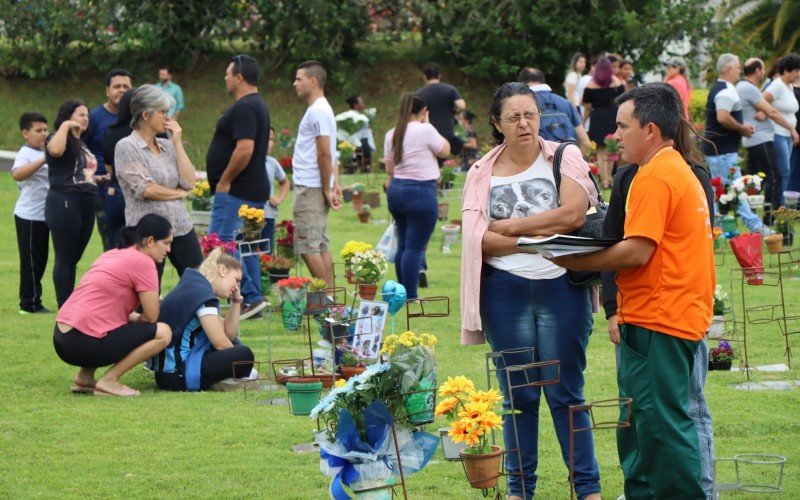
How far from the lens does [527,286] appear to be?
507cm

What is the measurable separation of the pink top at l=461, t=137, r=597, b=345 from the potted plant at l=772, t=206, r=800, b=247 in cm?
751

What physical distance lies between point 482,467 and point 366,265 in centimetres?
378

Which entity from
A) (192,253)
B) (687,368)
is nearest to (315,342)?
(192,253)

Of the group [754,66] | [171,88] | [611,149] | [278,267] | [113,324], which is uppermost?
[171,88]

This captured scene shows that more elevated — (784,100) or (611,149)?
(784,100)

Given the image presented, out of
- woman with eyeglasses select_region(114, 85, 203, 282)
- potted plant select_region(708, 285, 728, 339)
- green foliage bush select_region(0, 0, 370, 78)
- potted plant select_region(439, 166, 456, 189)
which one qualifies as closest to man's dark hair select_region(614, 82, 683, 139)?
potted plant select_region(708, 285, 728, 339)

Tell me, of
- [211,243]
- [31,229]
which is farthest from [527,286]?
[31,229]

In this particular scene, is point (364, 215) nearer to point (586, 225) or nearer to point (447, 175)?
point (447, 175)

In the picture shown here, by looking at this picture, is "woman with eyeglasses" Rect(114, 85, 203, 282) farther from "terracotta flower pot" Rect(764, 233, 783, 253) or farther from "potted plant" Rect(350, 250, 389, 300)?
"terracotta flower pot" Rect(764, 233, 783, 253)

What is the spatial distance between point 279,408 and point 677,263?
11.2ft

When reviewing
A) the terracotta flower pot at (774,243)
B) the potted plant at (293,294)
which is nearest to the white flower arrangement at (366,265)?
the potted plant at (293,294)

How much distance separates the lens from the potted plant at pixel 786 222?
40.1 feet

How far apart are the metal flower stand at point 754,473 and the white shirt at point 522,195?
1.30 metres

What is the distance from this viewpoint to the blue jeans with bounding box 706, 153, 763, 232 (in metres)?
12.6
